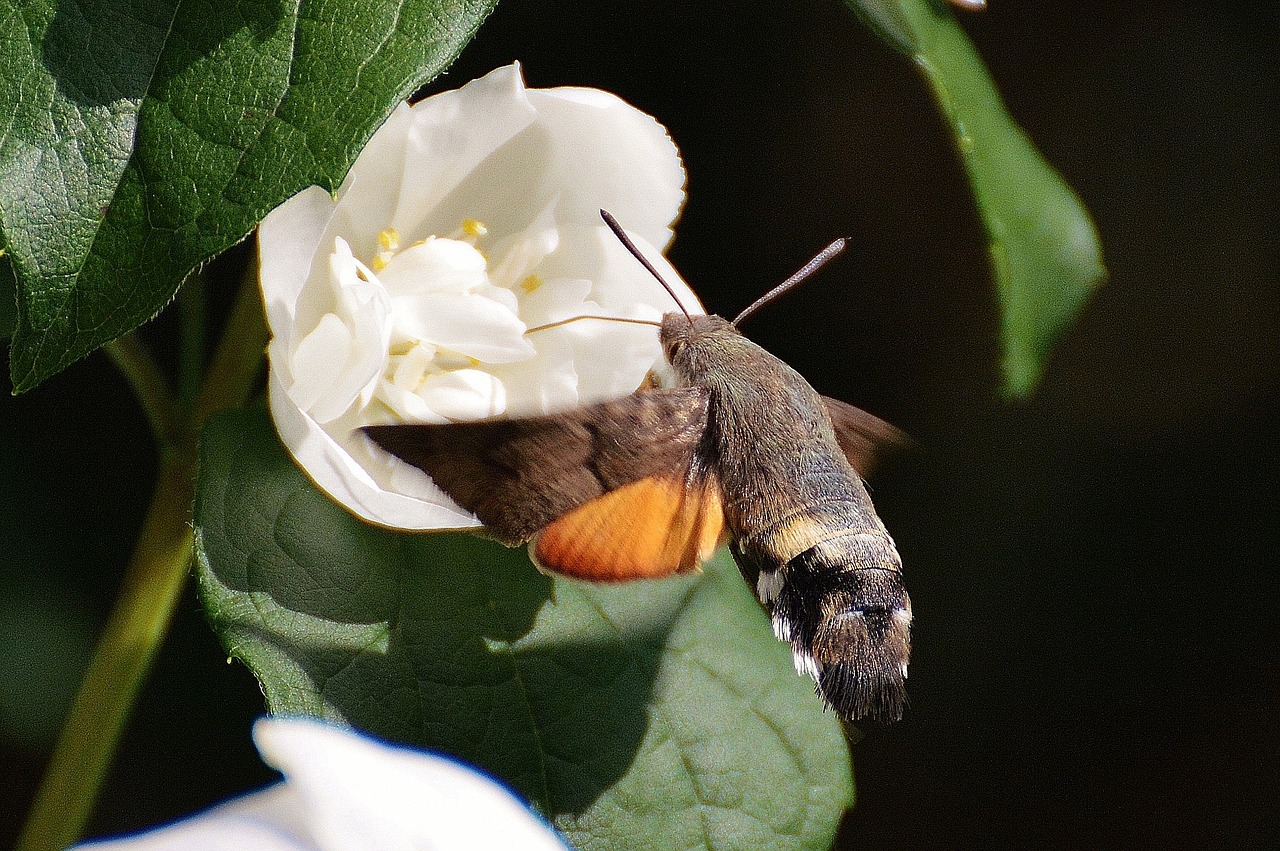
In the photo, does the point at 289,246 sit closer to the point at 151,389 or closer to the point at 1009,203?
the point at 151,389

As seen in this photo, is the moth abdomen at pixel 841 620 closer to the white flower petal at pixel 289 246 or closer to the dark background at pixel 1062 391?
the white flower petal at pixel 289 246

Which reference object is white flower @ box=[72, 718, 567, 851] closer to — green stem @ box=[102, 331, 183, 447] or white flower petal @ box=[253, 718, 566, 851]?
white flower petal @ box=[253, 718, 566, 851]

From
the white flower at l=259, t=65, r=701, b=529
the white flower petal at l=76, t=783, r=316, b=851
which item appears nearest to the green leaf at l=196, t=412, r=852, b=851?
the white flower at l=259, t=65, r=701, b=529

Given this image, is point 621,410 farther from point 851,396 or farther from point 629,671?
point 851,396

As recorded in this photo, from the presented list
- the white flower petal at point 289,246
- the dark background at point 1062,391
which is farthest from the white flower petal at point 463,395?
the dark background at point 1062,391

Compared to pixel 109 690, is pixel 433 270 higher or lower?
higher

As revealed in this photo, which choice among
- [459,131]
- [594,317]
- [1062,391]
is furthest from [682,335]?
[1062,391]
